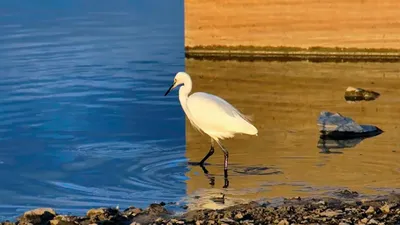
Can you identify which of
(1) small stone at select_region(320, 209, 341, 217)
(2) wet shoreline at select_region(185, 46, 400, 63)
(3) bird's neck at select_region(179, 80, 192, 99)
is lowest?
(1) small stone at select_region(320, 209, 341, 217)

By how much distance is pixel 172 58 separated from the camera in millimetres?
19859

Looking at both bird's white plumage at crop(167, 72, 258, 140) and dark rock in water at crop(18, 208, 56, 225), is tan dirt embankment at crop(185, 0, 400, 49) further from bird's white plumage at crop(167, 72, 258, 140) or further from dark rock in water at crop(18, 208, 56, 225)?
dark rock in water at crop(18, 208, 56, 225)

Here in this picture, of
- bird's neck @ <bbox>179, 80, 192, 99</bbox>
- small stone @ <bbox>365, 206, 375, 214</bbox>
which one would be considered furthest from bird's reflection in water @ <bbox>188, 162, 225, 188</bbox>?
small stone @ <bbox>365, 206, 375, 214</bbox>

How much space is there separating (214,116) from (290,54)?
7.77m

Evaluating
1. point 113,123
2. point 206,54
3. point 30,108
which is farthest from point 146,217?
point 206,54

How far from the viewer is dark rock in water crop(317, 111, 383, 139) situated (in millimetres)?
12898

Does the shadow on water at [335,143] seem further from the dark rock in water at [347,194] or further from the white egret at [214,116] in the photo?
the dark rock in water at [347,194]

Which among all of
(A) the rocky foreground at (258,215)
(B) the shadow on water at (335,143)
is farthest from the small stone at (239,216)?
(B) the shadow on water at (335,143)

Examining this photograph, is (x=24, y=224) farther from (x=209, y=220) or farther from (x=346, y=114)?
(x=346, y=114)

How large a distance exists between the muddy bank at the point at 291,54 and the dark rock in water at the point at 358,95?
2.91 meters

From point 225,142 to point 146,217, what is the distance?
4188 mm

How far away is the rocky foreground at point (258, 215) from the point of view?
819 centimetres

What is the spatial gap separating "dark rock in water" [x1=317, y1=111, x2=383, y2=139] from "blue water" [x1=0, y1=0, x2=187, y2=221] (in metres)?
1.79

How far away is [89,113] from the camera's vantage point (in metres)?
14.8
